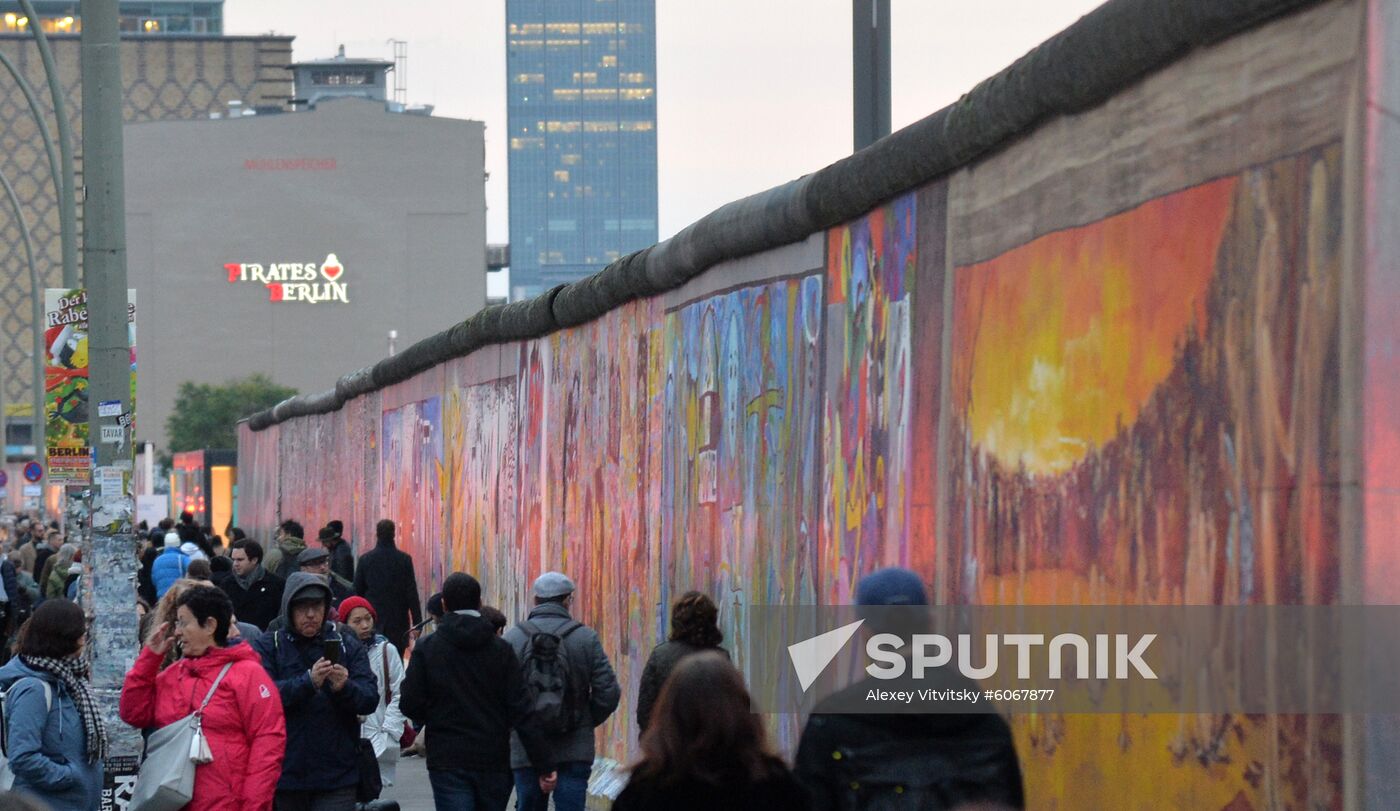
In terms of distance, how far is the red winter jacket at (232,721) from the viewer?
764 centimetres

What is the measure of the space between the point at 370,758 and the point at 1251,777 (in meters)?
5.24

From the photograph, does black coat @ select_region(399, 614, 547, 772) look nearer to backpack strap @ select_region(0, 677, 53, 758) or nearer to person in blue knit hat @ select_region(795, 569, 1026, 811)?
backpack strap @ select_region(0, 677, 53, 758)

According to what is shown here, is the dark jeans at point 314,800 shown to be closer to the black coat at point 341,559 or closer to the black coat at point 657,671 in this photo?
the black coat at point 657,671

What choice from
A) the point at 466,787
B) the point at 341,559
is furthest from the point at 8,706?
the point at 341,559

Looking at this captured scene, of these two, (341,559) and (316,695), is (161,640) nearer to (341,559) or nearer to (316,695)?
(316,695)

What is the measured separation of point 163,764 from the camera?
7594 mm

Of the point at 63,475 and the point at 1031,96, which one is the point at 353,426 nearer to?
the point at 63,475

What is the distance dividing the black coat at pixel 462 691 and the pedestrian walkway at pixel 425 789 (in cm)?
264

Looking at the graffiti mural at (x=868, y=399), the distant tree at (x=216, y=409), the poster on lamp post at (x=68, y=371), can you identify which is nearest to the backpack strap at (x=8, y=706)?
the graffiti mural at (x=868, y=399)

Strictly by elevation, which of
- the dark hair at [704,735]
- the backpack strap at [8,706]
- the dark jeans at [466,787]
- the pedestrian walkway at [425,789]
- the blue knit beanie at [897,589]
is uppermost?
the blue knit beanie at [897,589]

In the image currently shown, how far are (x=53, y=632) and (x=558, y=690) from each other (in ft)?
8.70

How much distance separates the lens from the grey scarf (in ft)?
50.8

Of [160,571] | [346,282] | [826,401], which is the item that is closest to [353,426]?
[160,571]

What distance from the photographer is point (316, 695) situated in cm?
852
